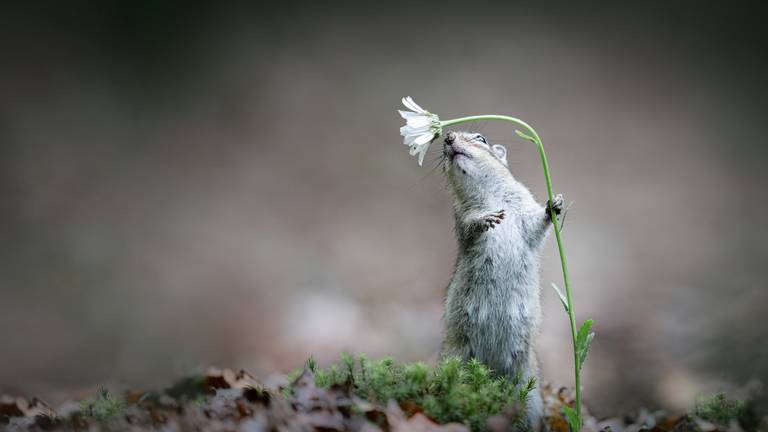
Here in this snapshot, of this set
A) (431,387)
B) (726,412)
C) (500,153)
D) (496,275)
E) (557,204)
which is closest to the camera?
(431,387)

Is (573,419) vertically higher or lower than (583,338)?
lower

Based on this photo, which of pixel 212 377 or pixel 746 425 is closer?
pixel 746 425

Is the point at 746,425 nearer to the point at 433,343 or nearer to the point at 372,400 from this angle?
the point at 372,400

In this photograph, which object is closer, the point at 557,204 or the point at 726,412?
the point at 726,412

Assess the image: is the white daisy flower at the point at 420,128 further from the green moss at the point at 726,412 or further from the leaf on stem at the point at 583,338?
the green moss at the point at 726,412

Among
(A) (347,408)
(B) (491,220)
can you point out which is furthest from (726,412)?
(A) (347,408)

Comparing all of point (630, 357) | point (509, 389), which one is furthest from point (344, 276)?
point (509, 389)

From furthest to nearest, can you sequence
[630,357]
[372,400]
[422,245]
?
[422,245] < [630,357] < [372,400]

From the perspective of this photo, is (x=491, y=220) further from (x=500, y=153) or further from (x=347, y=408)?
(x=347, y=408)
